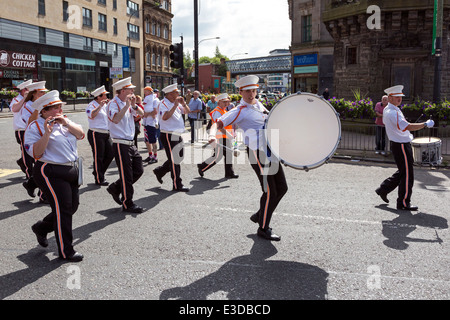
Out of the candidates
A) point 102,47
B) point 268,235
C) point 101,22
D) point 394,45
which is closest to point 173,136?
point 268,235

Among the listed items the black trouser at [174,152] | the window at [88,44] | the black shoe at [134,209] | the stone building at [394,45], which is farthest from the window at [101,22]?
the black shoe at [134,209]

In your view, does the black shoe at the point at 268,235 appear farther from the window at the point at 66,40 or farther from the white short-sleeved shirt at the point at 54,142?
the window at the point at 66,40

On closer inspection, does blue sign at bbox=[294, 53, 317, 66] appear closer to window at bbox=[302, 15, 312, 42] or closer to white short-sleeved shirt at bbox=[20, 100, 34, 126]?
window at bbox=[302, 15, 312, 42]

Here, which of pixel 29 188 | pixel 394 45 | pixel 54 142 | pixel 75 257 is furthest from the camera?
pixel 394 45

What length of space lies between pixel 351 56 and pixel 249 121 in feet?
57.2

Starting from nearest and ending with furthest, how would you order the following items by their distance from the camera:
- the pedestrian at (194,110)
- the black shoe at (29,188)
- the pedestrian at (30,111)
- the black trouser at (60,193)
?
the black trouser at (60,193), the pedestrian at (30,111), the black shoe at (29,188), the pedestrian at (194,110)

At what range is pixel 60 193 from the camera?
4.48m

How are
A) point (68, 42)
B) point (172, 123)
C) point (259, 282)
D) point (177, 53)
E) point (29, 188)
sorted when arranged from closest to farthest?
point (259, 282), point (29, 188), point (172, 123), point (177, 53), point (68, 42)

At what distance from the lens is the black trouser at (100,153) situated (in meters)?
8.54

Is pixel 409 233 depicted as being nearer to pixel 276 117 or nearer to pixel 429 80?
pixel 276 117

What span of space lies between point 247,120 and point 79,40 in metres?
43.7

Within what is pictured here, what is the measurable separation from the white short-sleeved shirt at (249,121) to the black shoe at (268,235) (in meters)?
1.07

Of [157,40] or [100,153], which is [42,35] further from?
[100,153]

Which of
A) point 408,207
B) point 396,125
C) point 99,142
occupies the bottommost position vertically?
point 408,207
